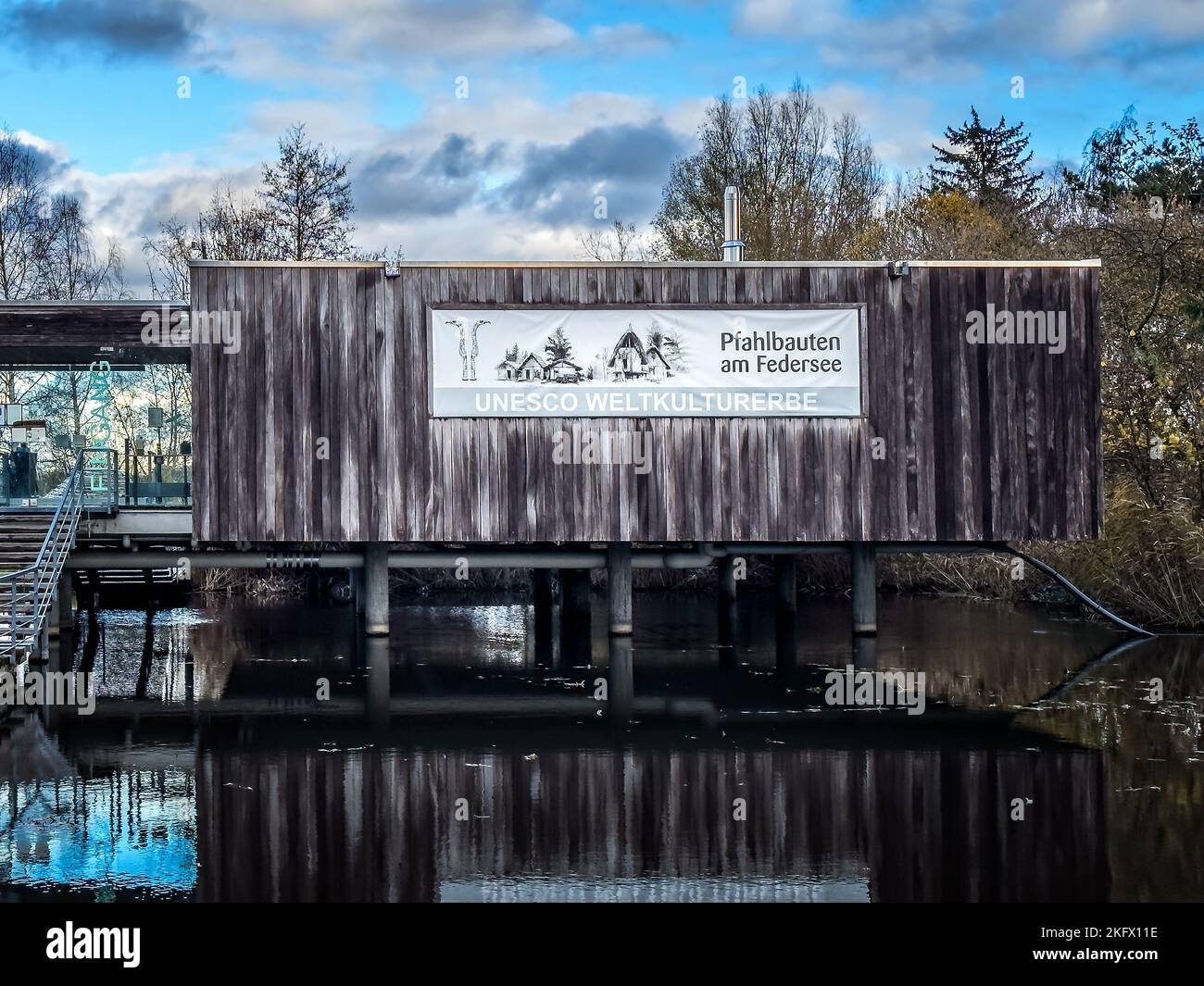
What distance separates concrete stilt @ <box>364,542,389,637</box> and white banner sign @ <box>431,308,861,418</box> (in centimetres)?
252

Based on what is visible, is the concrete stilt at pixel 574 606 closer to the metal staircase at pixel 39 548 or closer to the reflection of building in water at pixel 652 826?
the metal staircase at pixel 39 548

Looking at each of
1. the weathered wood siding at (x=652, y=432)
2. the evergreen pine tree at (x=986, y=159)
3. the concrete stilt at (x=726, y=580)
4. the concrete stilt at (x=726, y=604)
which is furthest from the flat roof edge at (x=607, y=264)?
the evergreen pine tree at (x=986, y=159)

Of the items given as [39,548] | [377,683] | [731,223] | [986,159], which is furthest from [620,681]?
[986,159]

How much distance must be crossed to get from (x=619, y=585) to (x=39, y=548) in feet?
26.8

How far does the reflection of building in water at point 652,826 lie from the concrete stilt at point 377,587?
826 centimetres

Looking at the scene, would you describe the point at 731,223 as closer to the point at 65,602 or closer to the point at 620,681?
the point at 620,681

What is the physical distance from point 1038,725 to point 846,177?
84.1 feet

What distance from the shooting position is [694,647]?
2088 centimetres

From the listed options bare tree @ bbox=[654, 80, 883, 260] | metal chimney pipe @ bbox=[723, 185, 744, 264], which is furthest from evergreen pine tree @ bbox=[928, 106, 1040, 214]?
metal chimney pipe @ bbox=[723, 185, 744, 264]

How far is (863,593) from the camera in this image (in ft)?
69.8

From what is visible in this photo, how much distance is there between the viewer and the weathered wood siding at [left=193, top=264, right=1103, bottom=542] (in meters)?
19.3

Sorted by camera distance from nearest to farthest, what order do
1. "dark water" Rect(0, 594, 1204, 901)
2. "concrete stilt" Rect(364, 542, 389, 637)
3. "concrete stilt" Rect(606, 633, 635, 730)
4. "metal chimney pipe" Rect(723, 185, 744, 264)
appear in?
"dark water" Rect(0, 594, 1204, 901), "concrete stilt" Rect(606, 633, 635, 730), "metal chimney pipe" Rect(723, 185, 744, 264), "concrete stilt" Rect(364, 542, 389, 637)

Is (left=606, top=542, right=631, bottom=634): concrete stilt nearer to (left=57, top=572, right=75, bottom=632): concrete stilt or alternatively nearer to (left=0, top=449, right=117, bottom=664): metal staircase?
(left=0, top=449, right=117, bottom=664): metal staircase
